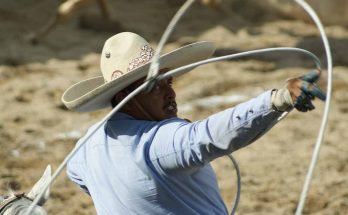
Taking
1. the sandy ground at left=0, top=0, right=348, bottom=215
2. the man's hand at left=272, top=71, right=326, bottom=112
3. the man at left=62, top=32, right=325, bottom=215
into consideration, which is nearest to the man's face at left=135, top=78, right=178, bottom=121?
the man at left=62, top=32, right=325, bottom=215

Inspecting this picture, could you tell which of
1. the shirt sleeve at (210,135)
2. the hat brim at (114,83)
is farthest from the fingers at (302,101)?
the hat brim at (114,83)

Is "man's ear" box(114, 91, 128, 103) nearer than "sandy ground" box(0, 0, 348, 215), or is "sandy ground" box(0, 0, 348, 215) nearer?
"man's ear" box(114, 91, 128, 103)

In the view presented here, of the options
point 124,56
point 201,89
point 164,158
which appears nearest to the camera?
point 164,158

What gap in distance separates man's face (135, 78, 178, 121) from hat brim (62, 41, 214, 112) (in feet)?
0.20

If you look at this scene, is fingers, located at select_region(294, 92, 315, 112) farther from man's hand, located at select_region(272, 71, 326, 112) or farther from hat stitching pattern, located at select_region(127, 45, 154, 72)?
hat stitching pattern, located at select_region(127, 45, 154, 72)

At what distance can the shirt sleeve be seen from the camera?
2.90 meters

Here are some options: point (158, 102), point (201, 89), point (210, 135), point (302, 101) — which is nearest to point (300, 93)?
point (302, 101)

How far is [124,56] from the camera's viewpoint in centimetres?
344

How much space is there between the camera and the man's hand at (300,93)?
2.77m

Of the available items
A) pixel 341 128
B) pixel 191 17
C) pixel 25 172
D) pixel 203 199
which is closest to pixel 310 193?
pixel 341 128

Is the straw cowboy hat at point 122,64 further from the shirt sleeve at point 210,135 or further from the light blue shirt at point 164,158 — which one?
the shirt sleeve at point 210,135

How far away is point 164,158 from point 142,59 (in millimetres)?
426

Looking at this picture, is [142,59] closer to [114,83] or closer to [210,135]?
[114,83]

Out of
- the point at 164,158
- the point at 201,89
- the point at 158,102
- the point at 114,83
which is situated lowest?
the point at 201,89
